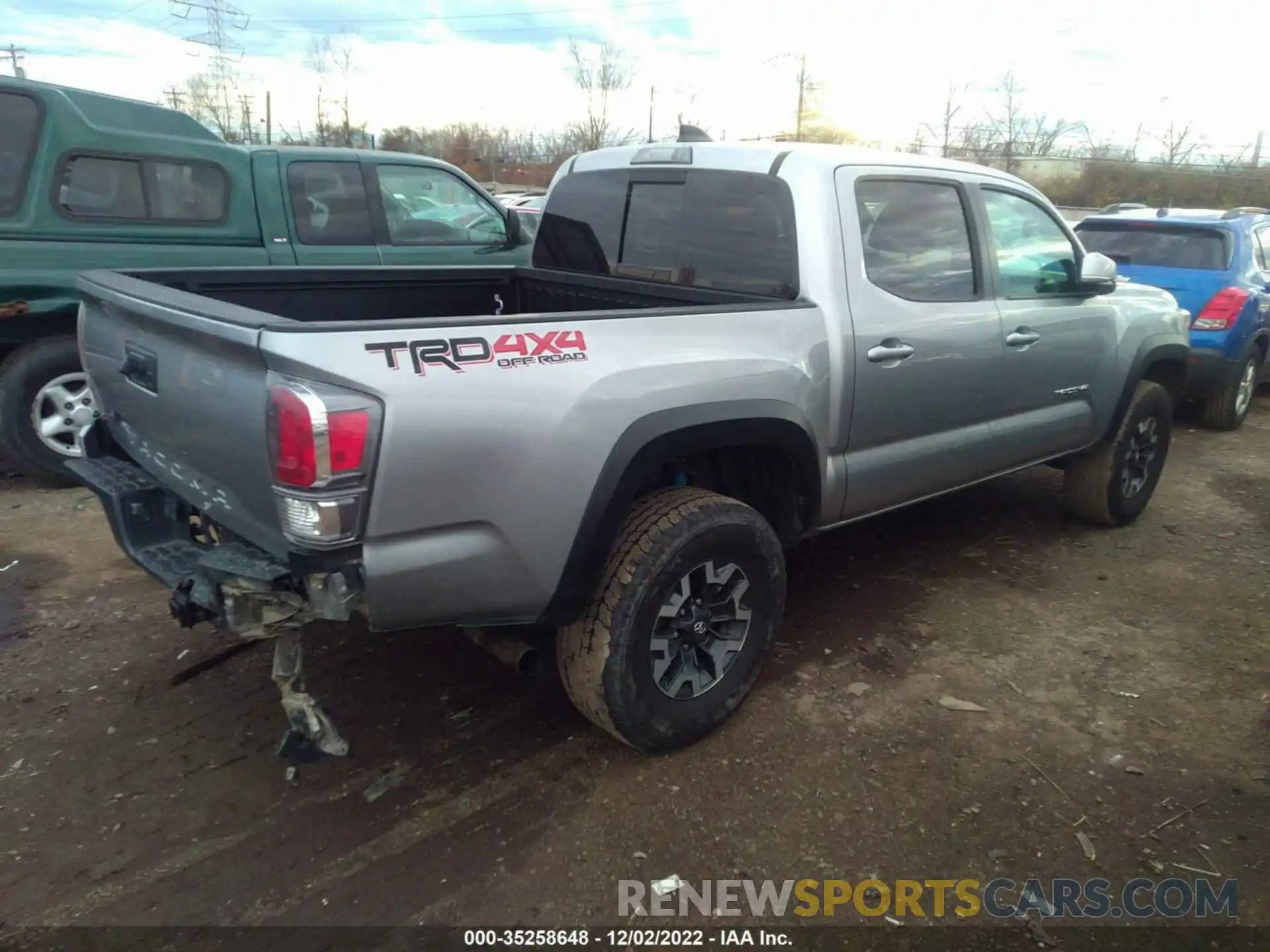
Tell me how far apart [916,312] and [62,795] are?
10.9 feet

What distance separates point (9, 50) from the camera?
2164 inches

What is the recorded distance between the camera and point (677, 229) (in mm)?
3777

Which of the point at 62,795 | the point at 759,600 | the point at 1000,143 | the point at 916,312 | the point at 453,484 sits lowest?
the point at 62,795

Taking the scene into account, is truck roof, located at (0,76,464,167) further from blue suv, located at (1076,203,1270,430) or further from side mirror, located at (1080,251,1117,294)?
blue suv, located at (1076,203,1270,430)

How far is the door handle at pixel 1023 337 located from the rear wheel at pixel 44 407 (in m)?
4.77

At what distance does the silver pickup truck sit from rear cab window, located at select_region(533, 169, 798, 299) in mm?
13

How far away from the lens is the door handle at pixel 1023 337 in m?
4.06

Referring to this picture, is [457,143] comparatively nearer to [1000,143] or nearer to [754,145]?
[1000,143]

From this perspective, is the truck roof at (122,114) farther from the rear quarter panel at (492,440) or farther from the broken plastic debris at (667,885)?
the broken plastic debris at (667,885)

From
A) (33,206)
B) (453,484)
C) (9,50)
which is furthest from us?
(9,50)

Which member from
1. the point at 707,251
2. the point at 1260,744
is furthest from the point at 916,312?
the point at 1260,744

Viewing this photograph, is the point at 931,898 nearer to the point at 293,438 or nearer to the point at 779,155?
the point at 293,438

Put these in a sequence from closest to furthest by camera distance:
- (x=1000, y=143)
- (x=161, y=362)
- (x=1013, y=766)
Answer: (x=161, y=362)
(x=1013, y=766)
(x=1000, y=143)

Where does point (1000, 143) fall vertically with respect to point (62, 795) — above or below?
above
